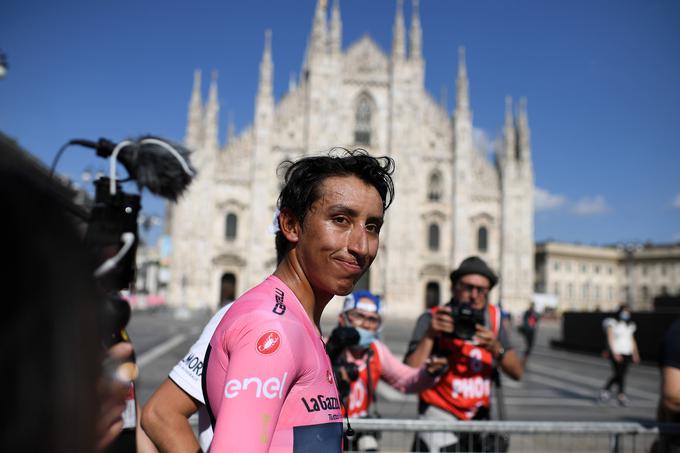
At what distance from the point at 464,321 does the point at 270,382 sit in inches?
79.2

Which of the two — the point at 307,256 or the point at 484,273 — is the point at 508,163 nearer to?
the point at 484,273

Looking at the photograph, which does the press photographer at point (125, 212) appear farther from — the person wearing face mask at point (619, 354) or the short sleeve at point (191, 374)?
the person wearing face mask at point (619, 354)

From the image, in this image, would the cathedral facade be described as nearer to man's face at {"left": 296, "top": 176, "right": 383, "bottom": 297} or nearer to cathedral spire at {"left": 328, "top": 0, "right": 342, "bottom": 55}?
cathedral spire at {"left": 328, "top": 0, "right": 342, "bottom": 55}

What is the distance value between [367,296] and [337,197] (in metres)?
2.20

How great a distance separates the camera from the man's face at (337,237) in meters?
1.34

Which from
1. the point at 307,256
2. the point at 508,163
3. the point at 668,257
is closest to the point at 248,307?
the point at 307,256

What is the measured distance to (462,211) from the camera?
3434 centimetres

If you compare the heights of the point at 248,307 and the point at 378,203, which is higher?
the point at 378,203

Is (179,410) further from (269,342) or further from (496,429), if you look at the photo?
(496,429)

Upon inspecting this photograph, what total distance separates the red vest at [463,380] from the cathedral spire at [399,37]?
3344cm

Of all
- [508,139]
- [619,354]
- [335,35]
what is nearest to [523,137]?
[508,139]

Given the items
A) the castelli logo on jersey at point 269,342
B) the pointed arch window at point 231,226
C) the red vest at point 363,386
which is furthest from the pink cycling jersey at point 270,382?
the pointed arch window at point 231,226

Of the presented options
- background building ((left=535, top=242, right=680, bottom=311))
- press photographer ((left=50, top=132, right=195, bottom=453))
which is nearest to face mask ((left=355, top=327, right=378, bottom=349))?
press photographer ((left=50, top=132, right=195, bottom=453))

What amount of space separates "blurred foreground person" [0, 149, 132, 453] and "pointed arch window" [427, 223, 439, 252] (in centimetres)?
3449
